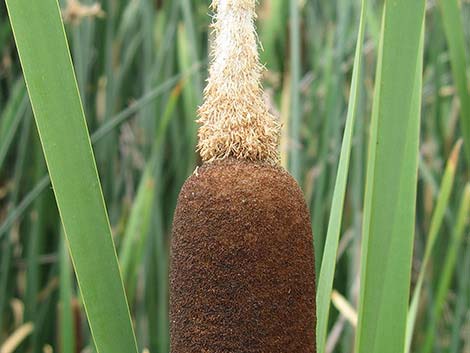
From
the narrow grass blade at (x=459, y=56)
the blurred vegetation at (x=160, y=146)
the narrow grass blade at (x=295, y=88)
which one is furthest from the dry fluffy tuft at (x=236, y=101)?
the blurred vegetation at (x=160, y=146)

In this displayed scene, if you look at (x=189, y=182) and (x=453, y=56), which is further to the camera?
(x=453, y=56)

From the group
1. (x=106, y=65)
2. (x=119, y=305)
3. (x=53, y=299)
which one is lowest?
(x=53, y=299)

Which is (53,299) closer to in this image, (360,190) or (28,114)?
(28,114)

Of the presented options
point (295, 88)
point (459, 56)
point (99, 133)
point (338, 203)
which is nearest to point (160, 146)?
point (99, 133)

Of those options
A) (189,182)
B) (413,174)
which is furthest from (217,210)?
(413,174)

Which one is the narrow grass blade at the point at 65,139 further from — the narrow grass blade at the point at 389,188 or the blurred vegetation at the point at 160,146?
the blurred vegetation at the point at 160,146

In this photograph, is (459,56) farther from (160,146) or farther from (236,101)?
(160,146)
